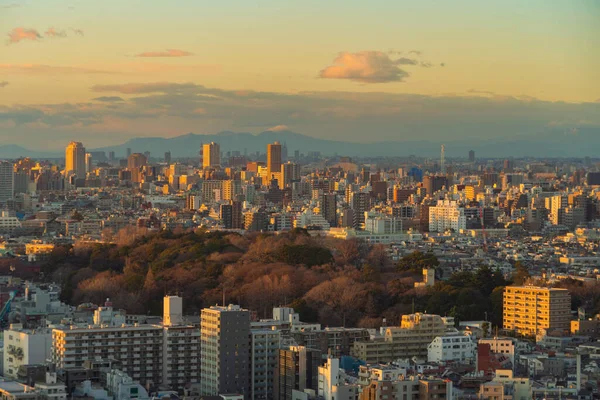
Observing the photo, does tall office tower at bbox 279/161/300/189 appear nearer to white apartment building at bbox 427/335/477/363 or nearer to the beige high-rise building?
the beige high-rise building

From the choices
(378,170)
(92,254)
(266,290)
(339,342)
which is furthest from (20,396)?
(378,170)

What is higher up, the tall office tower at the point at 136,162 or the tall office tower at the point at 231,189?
the tall office tower at the point at 136,162

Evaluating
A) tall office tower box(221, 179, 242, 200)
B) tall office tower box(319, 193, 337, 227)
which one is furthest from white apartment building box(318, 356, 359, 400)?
tall office tower box(221, 179, 242, 200)

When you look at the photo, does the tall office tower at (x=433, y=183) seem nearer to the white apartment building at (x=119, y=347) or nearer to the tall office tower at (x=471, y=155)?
the tall office tower at (x=471, y=155)

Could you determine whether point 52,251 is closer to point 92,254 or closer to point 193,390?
point 92,254

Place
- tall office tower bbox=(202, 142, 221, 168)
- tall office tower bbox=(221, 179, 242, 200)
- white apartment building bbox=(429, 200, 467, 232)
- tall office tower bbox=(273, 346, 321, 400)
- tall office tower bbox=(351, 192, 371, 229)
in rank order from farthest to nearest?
tall office tower bbox=(202, 142, 221, 168), tall office tower bbox=(221, 179, 242, 200), white apartment building bbox=(429, 200, 467, 232), tall office tower bbox=(351, 192, 371, 229), tall office tower bbox=(273, 346, 321, 400)

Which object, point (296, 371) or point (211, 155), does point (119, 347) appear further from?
point (211, 155)

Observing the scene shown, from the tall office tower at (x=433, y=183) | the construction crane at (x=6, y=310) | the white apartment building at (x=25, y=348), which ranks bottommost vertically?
the construction crane at (x=6, y=310)

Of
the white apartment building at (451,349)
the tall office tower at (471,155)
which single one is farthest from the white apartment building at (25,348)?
the tall office tower at (471,155)
